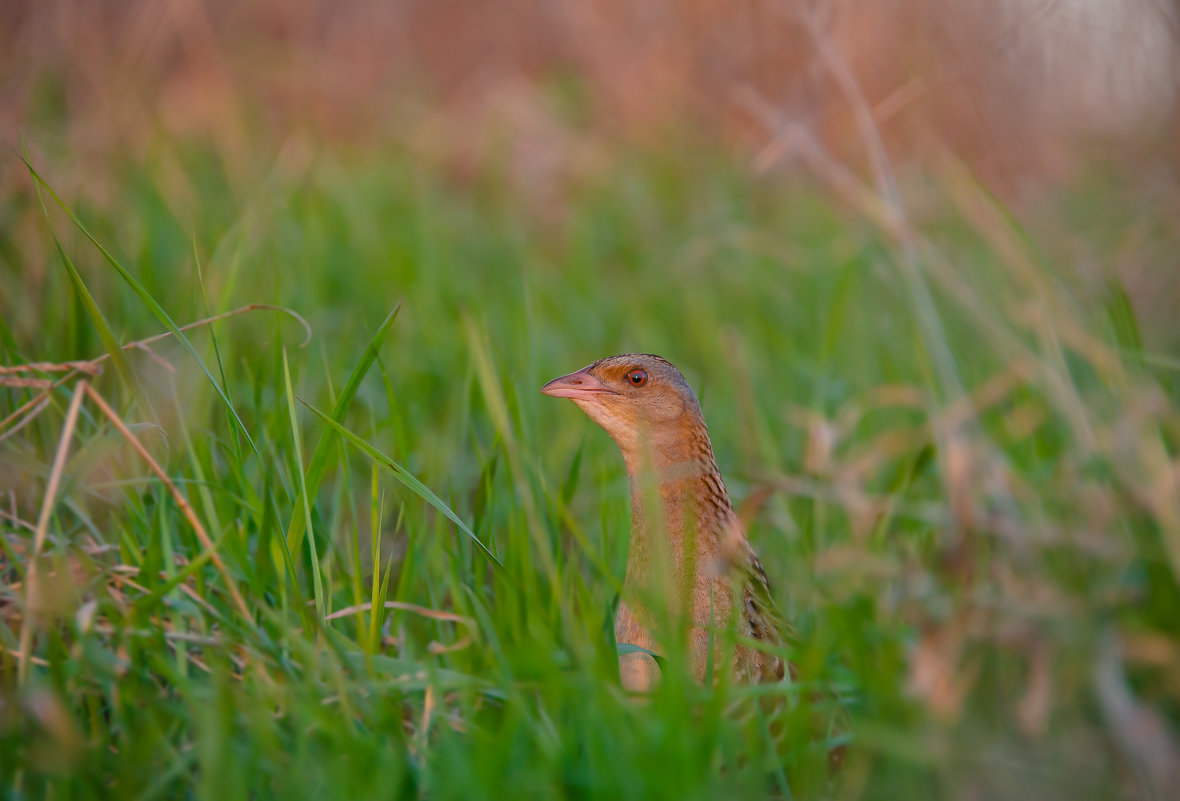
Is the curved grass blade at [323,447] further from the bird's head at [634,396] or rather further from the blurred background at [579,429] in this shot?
the bird's head at [634,396]

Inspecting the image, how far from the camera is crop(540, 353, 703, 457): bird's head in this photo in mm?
2562

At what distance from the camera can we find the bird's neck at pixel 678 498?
2.29 meters

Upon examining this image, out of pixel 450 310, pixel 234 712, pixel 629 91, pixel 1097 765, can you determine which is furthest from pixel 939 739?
pixel 629 91

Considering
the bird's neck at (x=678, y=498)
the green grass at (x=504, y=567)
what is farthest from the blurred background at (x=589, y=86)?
the bird's neck at (x=678, y=498)

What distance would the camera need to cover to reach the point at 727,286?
5414mm

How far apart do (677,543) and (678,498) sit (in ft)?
0.40

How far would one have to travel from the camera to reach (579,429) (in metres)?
3.88

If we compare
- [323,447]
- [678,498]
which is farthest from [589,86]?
[323,447]

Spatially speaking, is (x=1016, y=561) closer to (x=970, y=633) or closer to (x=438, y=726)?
(x=970, y=633)

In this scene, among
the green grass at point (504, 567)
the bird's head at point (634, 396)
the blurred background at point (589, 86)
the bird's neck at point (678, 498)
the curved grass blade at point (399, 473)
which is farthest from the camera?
the blurred background at point (589, 86)

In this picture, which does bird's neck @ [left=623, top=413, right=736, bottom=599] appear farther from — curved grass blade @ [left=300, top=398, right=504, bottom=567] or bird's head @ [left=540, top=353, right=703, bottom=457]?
curved grass blade @ [left=300, top=398, right=504, bottom=567]

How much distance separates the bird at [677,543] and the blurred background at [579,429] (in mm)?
151

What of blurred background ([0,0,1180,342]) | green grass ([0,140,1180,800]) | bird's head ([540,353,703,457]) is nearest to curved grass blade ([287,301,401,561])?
green grass ([0,140,1180,800])

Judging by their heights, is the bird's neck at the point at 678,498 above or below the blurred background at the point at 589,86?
below
